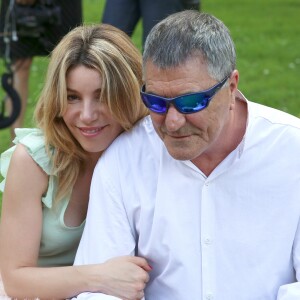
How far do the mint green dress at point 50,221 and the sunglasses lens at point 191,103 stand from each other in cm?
78

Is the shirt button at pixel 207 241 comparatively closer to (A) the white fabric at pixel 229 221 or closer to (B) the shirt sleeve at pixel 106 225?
(A) the white fabric at pixel 229 221

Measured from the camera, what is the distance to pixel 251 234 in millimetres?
3342

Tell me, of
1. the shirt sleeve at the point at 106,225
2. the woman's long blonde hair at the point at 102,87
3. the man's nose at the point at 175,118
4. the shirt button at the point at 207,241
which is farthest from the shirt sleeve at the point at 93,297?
the man's nose at the point at 175,118

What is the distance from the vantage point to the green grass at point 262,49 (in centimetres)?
908

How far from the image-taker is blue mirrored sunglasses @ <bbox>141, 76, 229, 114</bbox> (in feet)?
10.2

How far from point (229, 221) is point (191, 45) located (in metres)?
0.65

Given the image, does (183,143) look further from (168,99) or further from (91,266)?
(91,266)

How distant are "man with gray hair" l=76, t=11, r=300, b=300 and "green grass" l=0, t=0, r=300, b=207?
12.9 feet

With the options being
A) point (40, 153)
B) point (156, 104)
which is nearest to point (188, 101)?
point (156, 104)

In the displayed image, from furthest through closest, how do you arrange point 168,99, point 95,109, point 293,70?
1. point 293,70
2. point 95,109
3. point 168,99

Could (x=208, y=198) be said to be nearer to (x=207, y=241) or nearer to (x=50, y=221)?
(x=207, y=241)

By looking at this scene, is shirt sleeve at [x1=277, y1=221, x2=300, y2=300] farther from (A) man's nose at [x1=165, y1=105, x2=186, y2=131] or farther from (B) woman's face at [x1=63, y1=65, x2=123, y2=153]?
(B) woman's face at [x1=63, y1=65, x2=123, y2=153]

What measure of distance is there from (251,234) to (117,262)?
1.59ft

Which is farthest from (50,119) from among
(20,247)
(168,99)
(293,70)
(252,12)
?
(252,12)
